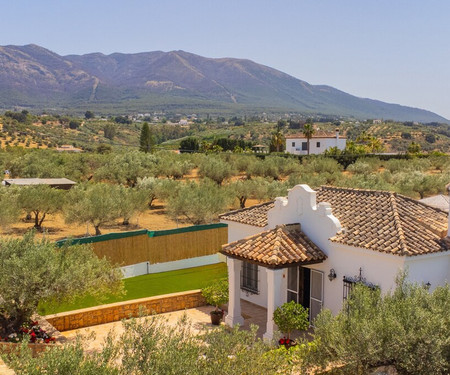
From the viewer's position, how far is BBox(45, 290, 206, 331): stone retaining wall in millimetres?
15219

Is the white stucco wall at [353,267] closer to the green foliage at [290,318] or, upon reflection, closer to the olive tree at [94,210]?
the green foliage at [290,318]

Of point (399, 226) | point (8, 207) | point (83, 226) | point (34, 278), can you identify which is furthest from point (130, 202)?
point (399, 226)

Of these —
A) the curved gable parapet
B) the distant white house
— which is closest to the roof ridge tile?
the curved gable parapet

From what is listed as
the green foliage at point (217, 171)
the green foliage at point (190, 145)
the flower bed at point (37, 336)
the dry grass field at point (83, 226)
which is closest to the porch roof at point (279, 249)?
the flower bed at point (37, 336)

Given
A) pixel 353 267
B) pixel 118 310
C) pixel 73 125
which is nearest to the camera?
pixel 353 267

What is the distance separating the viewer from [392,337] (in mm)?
8484

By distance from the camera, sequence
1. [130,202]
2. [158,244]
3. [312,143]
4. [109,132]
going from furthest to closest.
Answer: [109,132], [312,143], [130,202], [158,244]

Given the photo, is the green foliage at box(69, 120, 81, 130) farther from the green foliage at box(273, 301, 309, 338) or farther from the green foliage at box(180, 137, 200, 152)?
the green foliage at box(273, 301, 309, 338)

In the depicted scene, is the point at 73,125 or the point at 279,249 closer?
the point at 279,249

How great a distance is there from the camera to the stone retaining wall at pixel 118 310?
15.2 meters

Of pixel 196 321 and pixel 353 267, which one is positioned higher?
pixel 353 267

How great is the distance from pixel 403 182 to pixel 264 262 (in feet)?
102

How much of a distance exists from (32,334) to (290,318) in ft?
21.1

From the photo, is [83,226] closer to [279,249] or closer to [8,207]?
[8,207]
